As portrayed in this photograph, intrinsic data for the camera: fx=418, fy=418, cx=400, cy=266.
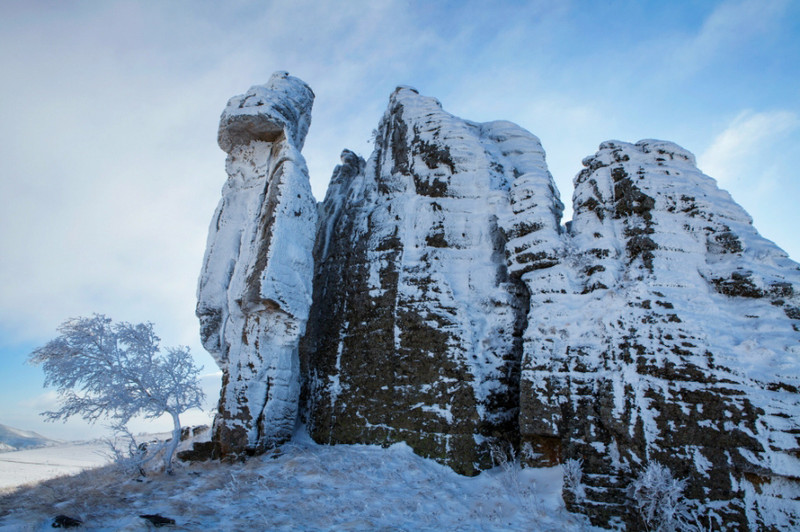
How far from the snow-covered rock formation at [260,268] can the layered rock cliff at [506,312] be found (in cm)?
4

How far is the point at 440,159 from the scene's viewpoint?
8.27 metres

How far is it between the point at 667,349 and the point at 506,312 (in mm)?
2386

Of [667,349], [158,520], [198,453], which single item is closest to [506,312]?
[667,349]

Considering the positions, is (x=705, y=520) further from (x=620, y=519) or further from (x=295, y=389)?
(x=295, y=389)

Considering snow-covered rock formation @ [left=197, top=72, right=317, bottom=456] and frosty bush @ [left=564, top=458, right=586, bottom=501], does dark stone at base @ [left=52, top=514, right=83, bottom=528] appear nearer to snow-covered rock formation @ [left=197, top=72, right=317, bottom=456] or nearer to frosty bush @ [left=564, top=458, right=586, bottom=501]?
snow-covered rock formation @ [left=197, top=72, right=317, bottom=456]

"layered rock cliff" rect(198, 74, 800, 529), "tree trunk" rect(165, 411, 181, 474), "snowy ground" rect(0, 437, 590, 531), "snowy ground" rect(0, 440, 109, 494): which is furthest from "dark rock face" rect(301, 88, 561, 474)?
"snowy ground" rect(0, 440, 109, 494)

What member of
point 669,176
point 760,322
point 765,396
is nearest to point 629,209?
point 669,176

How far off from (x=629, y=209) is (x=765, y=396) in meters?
2.71

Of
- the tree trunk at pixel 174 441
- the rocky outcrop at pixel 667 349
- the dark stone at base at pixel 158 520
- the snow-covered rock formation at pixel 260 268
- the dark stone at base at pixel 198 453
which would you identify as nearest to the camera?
the dark stone at base at pixel 158 520

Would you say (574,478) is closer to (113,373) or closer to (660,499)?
(660,499)

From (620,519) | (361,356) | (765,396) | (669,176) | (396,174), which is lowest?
(620,519)

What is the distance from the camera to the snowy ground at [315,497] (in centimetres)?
396

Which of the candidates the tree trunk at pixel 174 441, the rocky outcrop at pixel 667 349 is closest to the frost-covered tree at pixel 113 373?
the tree trunk at pixel 174 441

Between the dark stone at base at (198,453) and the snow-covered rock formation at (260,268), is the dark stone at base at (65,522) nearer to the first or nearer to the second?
the snow-covered rock formation at (260,268)
